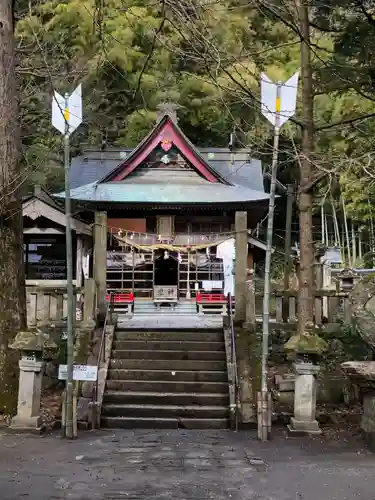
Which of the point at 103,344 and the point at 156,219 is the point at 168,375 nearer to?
the point at 103,344

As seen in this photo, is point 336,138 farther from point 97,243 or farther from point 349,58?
point 97,243

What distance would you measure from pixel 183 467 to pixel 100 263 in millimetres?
6629

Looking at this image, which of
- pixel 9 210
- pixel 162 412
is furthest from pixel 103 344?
pixel 9 210

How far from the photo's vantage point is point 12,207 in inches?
344

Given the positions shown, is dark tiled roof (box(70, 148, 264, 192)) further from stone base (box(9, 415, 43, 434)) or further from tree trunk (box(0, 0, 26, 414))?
stone base (box(9, 415, 43, 434))

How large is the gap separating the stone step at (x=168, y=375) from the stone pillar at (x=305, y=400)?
206 cm

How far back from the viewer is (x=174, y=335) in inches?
435

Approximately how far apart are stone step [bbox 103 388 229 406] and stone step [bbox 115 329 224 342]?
1.79 meters

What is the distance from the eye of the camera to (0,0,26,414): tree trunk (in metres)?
8.67

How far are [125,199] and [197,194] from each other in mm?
2249

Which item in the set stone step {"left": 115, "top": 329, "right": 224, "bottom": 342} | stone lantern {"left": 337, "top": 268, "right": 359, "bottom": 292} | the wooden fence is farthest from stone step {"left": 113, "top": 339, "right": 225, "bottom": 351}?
stone lantern {"left": 337, "top": 268, "right": 359, "bottom": 292}

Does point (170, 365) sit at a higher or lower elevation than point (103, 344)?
lower

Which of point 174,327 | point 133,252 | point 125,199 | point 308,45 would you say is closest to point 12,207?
point 174,327

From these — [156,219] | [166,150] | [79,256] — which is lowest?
[79,256]
